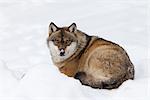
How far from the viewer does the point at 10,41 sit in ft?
35.1

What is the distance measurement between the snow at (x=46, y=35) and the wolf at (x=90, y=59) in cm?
25

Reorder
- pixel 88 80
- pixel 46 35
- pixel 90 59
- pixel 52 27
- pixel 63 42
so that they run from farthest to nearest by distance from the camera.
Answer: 1. pixel 46 35
2. pixel 52 27
3. pixel 63 42
4. pixel 90 59
5. pixel 88 80

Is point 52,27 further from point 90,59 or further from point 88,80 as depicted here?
point 88,80

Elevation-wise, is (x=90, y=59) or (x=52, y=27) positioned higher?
(x=52, y=27)

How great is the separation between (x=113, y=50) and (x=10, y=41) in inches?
153

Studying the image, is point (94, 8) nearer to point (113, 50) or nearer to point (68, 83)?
point (113, 50)

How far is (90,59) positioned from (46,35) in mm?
3959

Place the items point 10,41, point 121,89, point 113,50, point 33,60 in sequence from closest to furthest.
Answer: point 121,89 < point 113,50 < point 33,60 < point 10,41

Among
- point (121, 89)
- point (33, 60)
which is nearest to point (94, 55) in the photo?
point (121, 89)

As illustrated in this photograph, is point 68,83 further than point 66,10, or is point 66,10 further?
point 66,10

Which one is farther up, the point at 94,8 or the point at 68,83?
the point at 68,83

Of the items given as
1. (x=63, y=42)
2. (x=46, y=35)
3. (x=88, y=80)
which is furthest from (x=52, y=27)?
(x=46, y=35)

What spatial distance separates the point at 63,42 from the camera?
7574 mm

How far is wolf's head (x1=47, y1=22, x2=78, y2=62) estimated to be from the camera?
24.9ft
